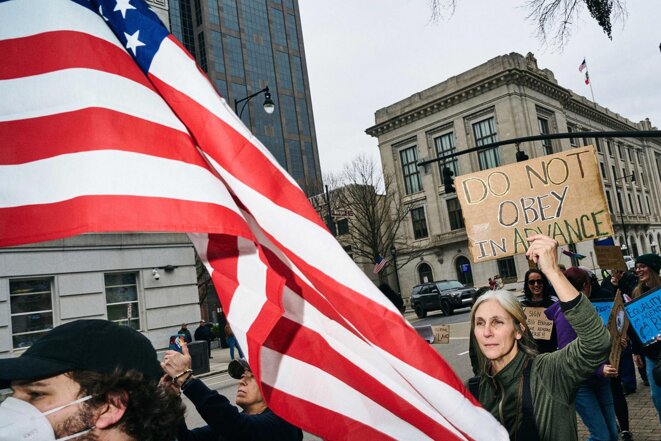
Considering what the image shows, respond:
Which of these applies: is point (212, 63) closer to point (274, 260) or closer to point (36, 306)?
point (36, 306)

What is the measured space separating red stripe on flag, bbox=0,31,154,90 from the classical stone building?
40.6m

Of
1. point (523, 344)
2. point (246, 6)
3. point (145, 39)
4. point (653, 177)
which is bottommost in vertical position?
point (523, 344)

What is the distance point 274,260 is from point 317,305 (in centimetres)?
26

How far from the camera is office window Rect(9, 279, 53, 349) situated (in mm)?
14703

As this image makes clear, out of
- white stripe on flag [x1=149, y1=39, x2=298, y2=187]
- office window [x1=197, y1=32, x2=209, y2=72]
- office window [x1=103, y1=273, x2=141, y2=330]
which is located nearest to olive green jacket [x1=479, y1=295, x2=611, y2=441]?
white stripe on flag [x1=149, y1=39, x2=298, y2=187]

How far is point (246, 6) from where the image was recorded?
84.8 m

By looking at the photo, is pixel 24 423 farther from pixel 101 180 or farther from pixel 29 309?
pixel 29 309

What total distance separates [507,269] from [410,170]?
1323 centimetres

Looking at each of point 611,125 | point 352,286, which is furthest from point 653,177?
point 352,286

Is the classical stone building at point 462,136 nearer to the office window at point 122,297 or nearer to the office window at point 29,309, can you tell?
the office window at point 122,297

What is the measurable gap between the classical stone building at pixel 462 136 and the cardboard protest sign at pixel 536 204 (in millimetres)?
35720

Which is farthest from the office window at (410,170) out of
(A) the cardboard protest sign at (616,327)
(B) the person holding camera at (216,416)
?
(B) the person holding camera at (216,416)

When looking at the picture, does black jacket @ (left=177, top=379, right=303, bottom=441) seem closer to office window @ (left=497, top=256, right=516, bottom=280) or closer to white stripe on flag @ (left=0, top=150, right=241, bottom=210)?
white stripe on flag @ (left=0, top=150, right=241, bottom=210)

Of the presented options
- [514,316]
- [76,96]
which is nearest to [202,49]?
[76,96]
